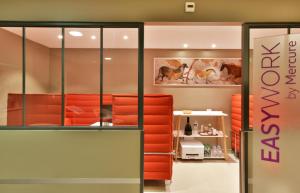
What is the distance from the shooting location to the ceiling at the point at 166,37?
366 cm

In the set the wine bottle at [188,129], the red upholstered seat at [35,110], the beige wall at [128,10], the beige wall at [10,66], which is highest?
the beige wall at [128,10]

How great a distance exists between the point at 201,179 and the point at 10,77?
3.77m

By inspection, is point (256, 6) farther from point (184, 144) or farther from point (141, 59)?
point (184, 144)

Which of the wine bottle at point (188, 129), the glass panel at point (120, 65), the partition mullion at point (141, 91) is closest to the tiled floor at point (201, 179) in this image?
the wine bottle at point (188, 129)

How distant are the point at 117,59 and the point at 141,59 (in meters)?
2.98

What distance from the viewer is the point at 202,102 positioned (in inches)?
253

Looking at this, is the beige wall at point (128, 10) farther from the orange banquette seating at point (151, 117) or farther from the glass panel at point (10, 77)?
the orange banquette seating at point (151, 117)

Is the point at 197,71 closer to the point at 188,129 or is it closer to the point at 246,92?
the point at 188,129

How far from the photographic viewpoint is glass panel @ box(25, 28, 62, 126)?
149 inches

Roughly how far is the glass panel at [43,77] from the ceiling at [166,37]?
32 mm

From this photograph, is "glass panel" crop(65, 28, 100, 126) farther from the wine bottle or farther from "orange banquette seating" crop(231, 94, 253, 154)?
"orange banquette seating" crop(231, 94, 253, 154)

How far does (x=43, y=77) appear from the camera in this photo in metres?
5.77

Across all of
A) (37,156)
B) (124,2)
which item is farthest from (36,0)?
(37,156)

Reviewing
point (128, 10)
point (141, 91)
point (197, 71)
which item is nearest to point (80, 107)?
point (141, 91)
